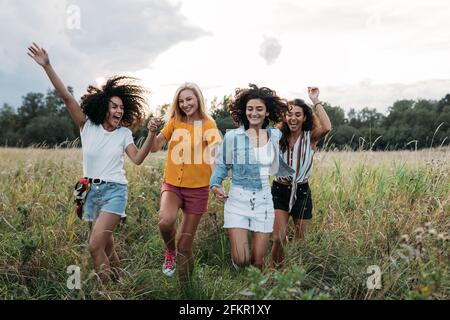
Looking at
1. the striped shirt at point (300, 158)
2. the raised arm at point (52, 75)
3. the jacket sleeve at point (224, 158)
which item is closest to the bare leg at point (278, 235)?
the striped shirt at point (300, 158)

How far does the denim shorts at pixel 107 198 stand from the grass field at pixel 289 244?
42cm

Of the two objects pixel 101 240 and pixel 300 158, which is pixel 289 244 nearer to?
pixel 300 158

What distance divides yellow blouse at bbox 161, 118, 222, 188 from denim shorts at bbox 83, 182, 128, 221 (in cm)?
42

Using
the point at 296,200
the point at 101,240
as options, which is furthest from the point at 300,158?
the point at 101,240

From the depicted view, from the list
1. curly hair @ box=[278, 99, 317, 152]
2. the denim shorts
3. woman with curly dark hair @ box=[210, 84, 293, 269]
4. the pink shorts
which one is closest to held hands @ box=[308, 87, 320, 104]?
curly hair @ box=[278, 99, 317, 152]

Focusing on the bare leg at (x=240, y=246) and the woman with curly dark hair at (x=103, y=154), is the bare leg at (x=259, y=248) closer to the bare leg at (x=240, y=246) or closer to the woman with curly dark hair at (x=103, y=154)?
the bare leg at (x=240, y=246)

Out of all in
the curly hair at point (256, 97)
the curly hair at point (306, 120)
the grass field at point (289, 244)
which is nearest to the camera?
the grass field at point (289, 244)

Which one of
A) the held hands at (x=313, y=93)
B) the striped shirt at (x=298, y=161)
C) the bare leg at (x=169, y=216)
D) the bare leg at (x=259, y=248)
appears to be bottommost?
the bare leg at (x=259, y=248)

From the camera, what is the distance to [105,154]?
4.26 m

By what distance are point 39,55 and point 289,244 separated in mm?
2755

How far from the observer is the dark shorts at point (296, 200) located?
15.7 feet
